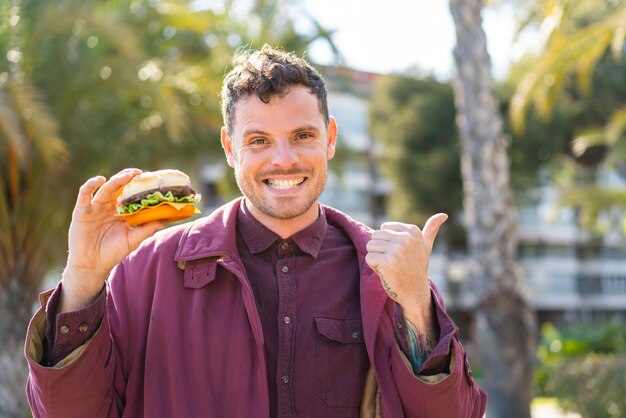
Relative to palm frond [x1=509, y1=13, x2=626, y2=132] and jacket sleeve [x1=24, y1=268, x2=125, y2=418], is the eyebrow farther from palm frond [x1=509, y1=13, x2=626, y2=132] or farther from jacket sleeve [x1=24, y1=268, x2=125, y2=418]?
palm frond [x1=509, y1=13, x2=626, y2=132]

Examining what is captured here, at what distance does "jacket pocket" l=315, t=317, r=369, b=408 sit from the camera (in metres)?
2.89

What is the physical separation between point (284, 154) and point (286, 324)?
527mm

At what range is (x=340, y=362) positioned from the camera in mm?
2943

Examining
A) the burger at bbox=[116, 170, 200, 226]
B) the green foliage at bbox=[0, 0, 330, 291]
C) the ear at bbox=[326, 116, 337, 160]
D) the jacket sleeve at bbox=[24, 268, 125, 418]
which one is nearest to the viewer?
the jacket sleeve at bbox=[24, 268, 125, 418]

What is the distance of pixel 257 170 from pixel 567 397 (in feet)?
36.4

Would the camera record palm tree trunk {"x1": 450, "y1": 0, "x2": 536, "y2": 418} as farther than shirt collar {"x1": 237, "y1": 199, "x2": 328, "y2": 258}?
Yes

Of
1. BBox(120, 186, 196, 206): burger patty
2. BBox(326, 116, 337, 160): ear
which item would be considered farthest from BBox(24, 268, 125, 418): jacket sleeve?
BBox(326, 116, 337, 160): ear

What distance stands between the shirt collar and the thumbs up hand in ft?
1.20

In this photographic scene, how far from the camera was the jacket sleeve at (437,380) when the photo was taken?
2748 millimetres

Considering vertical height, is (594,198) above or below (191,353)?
above

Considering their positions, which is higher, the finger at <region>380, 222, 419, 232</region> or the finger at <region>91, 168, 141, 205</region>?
the finger at <region>91, 168, 141, 205</region>

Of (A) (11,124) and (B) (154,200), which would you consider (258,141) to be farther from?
(A) (11,124)

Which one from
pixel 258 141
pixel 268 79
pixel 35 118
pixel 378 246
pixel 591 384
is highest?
pixel 35 118

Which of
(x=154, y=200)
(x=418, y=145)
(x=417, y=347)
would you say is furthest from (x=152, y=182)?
(x=418, y=145)
